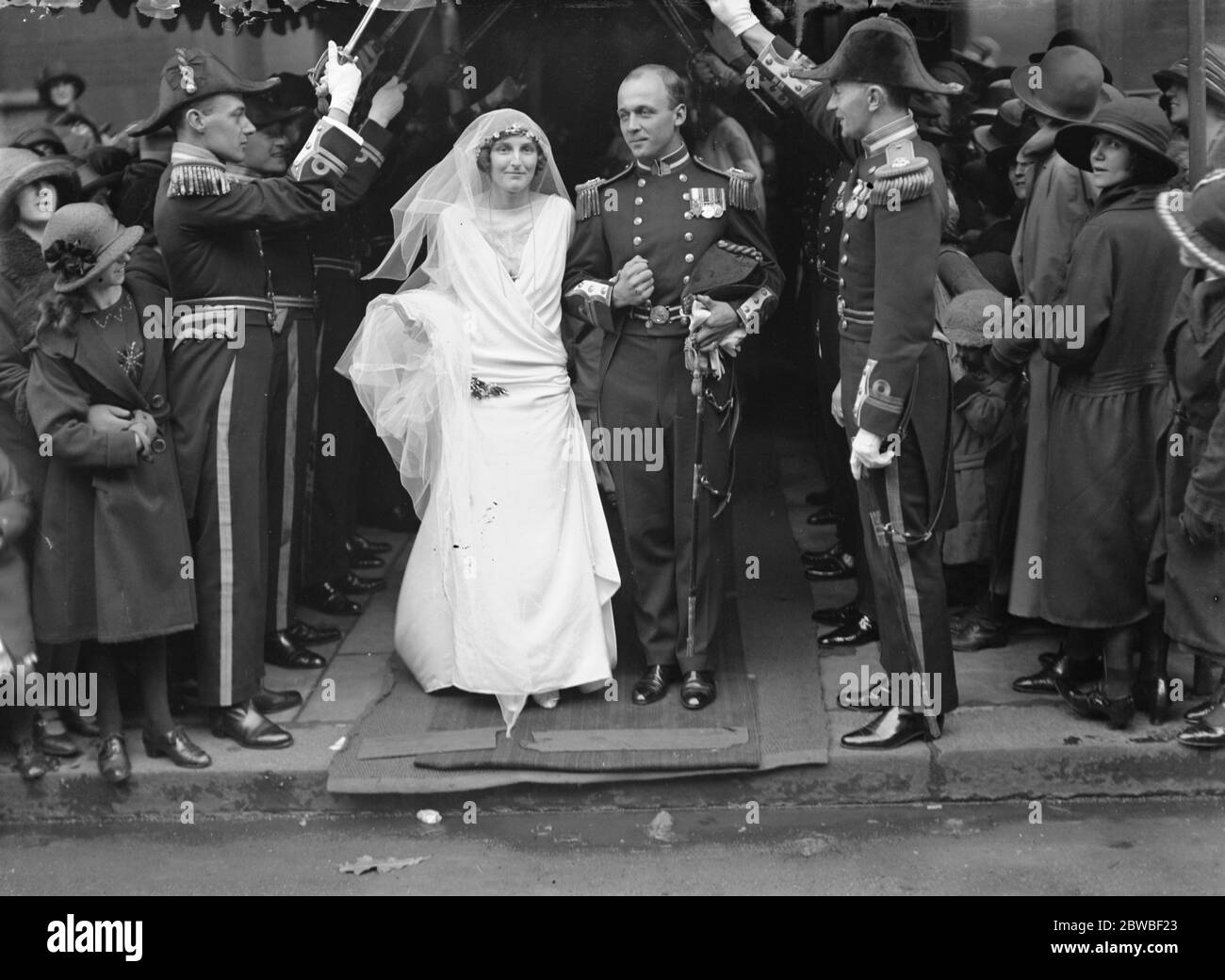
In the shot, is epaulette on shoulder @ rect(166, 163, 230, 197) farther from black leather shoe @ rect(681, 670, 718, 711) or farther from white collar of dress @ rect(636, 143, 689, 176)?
black leather shoe @ rect(681, 670, 718, 711)

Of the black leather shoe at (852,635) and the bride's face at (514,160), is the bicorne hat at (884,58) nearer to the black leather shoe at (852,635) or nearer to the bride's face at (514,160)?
the bride's face at (514,160)

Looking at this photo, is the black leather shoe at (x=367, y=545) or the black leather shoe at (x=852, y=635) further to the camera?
the black leather shoe at (x=367, y=545)

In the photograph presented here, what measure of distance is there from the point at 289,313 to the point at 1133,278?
3174 millimetres

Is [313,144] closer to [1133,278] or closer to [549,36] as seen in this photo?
[549,36]

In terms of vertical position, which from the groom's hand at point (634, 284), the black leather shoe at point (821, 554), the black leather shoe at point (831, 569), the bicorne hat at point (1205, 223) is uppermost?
the bicorne hat at point (1205, 223)

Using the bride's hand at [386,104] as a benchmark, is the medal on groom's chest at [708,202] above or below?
below

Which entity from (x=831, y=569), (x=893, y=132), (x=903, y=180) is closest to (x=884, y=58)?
(x=893, y=132)

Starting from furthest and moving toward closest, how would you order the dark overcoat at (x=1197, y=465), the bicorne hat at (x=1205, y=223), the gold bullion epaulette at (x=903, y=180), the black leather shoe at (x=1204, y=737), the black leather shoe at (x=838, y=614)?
1. the black leather shoe at (x=838, y=614)
2. the black leather shoe at (x=1204, y=737)
3. the gold bullion epaulette at (x=903, y=180)
4. the dark overcoat at (x=1197, y=465)
5. the bicorne hat at (x=1205, y=223)

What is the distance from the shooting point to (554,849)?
204 inches

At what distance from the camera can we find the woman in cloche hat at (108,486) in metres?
5.28

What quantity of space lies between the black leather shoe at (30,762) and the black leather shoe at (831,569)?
10.5 ft

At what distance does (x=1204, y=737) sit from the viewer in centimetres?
532

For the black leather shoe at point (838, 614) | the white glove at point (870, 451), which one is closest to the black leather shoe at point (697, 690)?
the black leather shoe at point (838, 614)

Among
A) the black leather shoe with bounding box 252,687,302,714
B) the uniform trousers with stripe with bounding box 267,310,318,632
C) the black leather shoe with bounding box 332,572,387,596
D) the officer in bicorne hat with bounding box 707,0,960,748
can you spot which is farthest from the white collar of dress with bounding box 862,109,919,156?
the black leather shoe with bounding box 332,572,387,596
